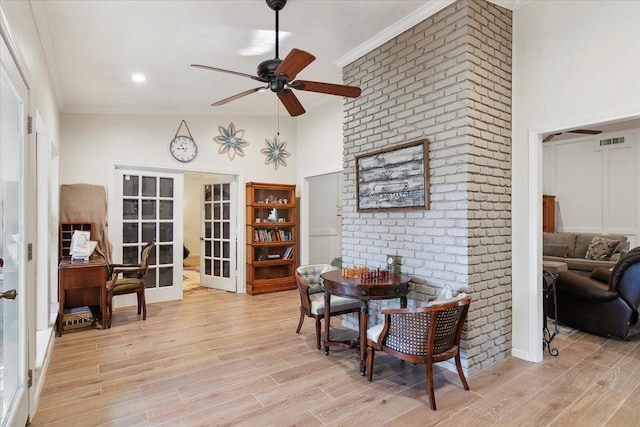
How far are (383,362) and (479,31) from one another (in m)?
2.95

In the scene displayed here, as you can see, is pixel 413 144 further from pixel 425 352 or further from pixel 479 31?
pixel 425 352

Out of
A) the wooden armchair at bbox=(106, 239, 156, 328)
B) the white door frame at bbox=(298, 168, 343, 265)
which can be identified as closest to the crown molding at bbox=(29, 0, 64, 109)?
the wooden armchair at bbox=(106, 239, 156, 328)

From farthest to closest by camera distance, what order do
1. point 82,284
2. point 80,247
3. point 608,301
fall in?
point 80,247
point 82,284
point 608,301

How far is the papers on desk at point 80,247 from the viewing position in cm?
416

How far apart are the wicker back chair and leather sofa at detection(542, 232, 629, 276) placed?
4.14 m

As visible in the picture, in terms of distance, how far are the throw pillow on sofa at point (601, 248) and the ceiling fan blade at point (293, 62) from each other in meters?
6.12

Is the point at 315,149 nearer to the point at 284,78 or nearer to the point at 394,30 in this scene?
the point at 394,30

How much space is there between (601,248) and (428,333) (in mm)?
5368

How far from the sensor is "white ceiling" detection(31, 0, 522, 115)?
2.95m

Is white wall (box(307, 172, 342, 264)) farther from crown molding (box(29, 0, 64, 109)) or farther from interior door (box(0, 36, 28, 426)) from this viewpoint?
interior door (box(0, 36, 28, 426))

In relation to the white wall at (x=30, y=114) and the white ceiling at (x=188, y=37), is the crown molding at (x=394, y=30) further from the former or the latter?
the white wall at (x=30, y=114)

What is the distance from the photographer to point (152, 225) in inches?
211

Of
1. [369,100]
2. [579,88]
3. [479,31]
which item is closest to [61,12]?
[369,100]

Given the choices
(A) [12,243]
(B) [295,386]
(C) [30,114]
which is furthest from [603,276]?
(C) [30,114]
